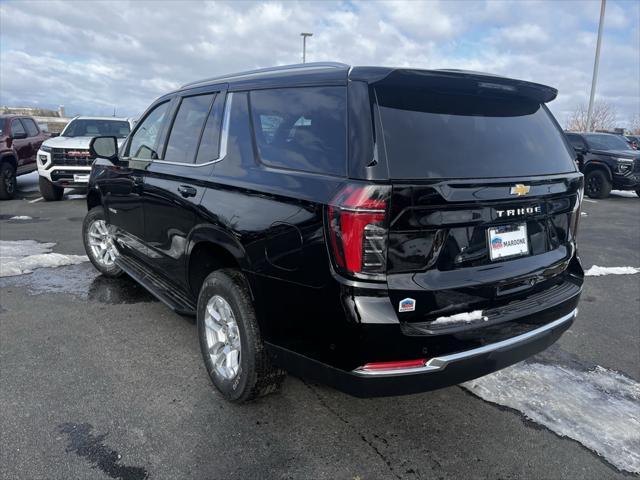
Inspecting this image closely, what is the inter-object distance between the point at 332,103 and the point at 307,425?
70.1 inches

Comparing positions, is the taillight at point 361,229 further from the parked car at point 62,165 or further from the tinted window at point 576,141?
the tinted window at point 576,141

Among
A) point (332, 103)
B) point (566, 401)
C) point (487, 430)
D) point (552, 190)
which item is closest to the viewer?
point (332, 103)

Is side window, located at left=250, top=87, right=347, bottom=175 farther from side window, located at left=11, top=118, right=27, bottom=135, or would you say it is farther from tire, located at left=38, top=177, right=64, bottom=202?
side window, located at left=11, top=118, right=27, bottom=135

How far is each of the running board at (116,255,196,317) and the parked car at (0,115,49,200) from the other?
821 cm

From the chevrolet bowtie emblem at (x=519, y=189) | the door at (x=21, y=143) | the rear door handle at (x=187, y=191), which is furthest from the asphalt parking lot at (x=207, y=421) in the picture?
the door at (x=21, y=143)

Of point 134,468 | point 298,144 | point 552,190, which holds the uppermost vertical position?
point 298,144

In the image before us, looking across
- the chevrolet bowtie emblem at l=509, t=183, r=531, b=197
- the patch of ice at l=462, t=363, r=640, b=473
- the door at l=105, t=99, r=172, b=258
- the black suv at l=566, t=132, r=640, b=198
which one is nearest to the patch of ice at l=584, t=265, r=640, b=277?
the patch of ice at l=462, t=363, r=640, b=473

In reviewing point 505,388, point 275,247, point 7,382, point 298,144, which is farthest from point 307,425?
point 7,382

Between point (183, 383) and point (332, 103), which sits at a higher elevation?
point (332, 103)

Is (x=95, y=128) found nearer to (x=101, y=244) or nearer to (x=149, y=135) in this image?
(x=101, y=244)

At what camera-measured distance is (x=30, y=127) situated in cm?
1279

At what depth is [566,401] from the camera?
10.2ft

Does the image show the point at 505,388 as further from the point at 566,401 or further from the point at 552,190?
the point at 552,190

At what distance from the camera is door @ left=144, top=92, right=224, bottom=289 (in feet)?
10.4
